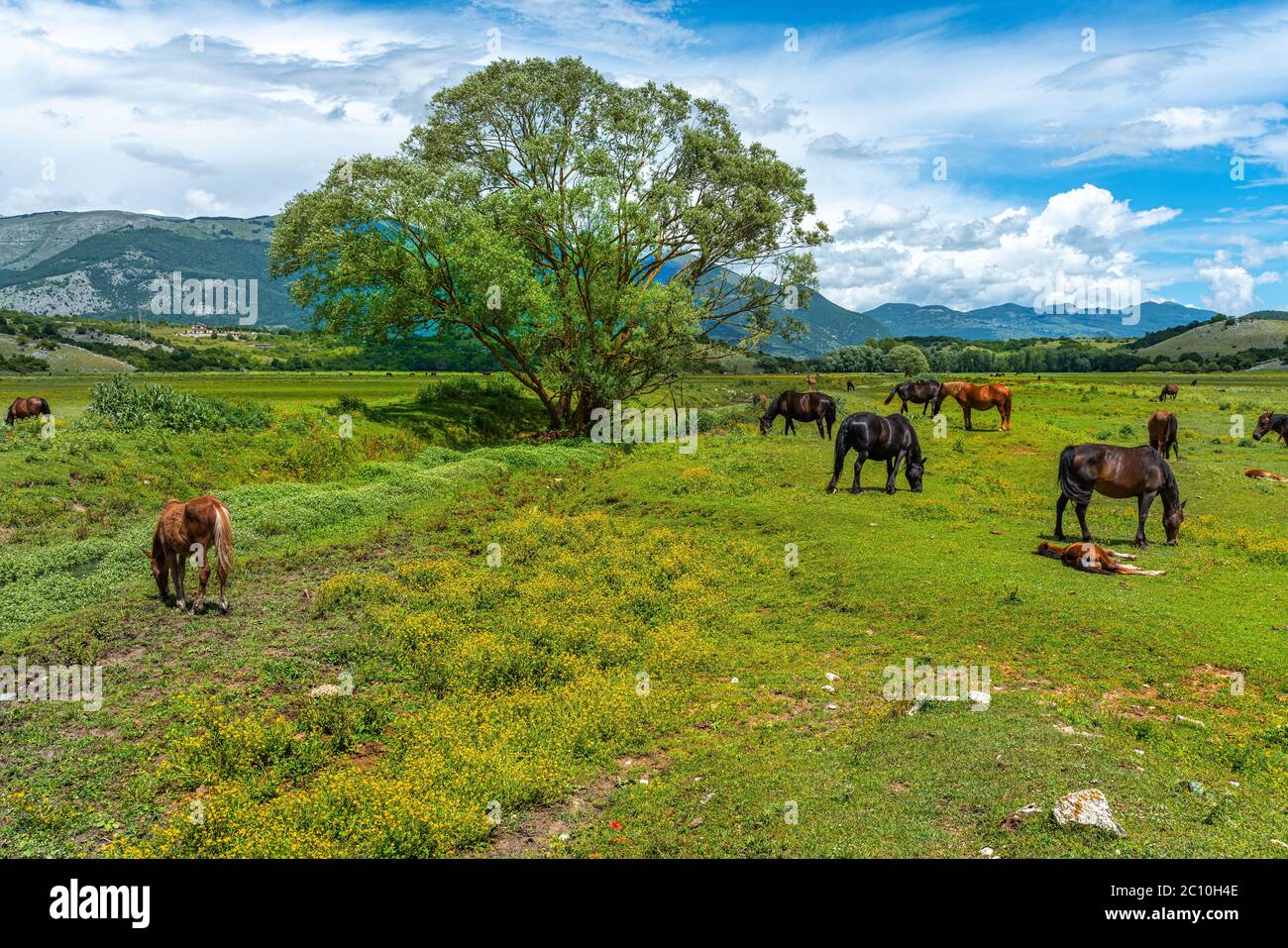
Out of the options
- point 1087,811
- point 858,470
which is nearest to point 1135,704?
point 1087,811

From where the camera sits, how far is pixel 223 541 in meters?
13.2

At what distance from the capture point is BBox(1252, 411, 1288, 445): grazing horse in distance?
32.3 metres

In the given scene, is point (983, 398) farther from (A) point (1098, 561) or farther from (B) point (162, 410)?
(B) point (162, 410)

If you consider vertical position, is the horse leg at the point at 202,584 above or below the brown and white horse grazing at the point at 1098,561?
below

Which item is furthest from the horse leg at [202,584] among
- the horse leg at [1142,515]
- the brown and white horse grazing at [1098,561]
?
the horse leg at [1142,515]

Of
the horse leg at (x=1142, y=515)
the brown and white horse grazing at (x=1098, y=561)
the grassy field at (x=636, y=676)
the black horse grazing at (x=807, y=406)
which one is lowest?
the grassy field at (x=636, y=676)

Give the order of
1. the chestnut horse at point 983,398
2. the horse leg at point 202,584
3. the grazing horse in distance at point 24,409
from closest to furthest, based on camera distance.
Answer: the horse leg at point 202,584
the grazing horse in distance at point 24,409
the chestnut horse at point 983,398

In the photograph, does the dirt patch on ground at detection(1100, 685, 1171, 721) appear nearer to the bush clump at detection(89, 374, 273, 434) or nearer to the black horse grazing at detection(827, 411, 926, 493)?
the black horse grazing at detection(827, 411, 926, 493)

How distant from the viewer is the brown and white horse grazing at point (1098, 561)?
47.9 feet

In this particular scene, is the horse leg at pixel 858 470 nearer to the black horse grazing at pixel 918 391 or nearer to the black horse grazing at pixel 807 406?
the black horse grazing at pixel 807 406

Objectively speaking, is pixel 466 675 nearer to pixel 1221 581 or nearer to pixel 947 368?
pixel 1221 581

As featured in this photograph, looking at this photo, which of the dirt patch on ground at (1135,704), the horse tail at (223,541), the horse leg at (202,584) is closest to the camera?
the dirt patch on ground at (1135,704)

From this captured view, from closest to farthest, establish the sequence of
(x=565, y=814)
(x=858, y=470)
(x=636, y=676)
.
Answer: (x=565, y=814)
(x=636, y=676)
(x=858, y=470)

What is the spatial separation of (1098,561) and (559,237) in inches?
1130
